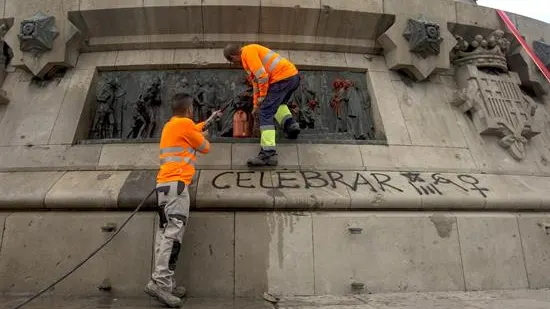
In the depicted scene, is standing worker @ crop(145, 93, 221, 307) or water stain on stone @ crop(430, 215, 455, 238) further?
water stain on stone @ crop(430, 215, 455, 238)

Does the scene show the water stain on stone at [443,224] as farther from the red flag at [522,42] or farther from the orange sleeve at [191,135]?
the red flag at [522,42]

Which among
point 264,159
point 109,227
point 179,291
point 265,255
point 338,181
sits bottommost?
point 179,291

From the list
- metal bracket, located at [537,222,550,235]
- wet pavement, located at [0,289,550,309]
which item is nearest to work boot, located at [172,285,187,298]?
wet pavement, located at [0,289,550,309]

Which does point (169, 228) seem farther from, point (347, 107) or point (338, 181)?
point (347, 107)

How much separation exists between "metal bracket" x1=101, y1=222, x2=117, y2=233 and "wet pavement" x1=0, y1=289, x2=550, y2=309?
80cm

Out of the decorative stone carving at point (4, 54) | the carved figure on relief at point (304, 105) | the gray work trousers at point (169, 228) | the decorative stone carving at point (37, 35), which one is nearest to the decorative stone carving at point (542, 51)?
the carved figure on relief at point (304, 105)

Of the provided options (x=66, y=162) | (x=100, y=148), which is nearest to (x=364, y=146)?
(x=100, y=148)

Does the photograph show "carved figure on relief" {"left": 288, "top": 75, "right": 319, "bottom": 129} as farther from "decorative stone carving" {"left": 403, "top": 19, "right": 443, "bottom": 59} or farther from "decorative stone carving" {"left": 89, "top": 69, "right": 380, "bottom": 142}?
"decorative stone carving" {"left": 403, "top": 19, "right": 443, "bottom": 59}

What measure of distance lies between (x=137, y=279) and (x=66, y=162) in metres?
2.25

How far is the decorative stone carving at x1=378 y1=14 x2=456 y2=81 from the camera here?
7.32m

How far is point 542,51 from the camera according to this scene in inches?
347

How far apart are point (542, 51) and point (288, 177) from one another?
22.0 feet

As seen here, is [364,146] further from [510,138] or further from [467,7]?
[467,7]

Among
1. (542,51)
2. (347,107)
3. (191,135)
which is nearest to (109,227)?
(191,135)
